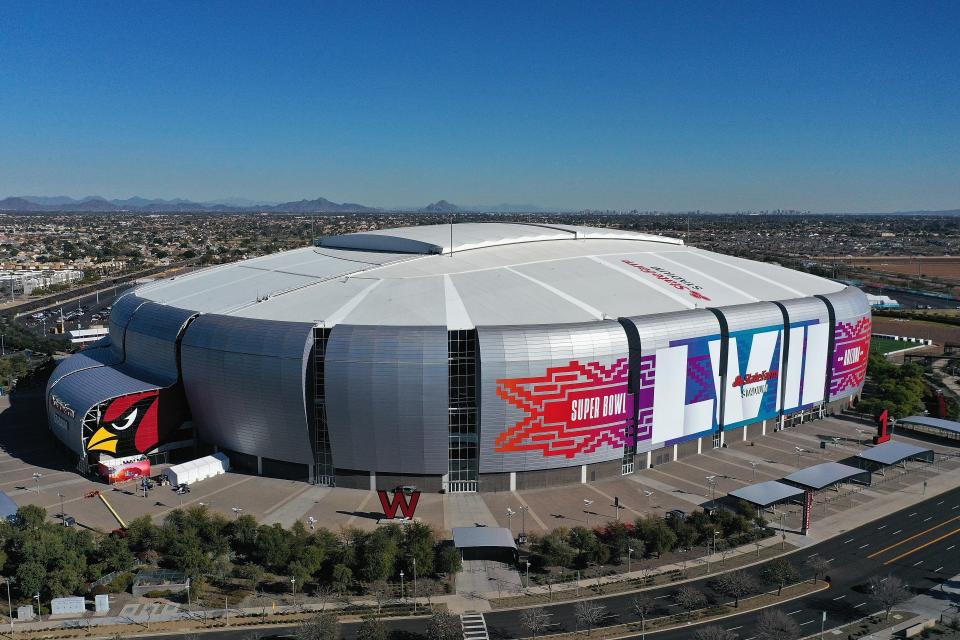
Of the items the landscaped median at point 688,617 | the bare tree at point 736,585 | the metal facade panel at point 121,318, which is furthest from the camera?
the metal facade panel at point 121,318

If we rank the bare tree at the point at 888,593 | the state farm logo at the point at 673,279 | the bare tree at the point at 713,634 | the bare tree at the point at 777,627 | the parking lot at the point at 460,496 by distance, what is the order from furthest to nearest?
the state farm logo at the point at 673,279 → the parking lot at the point at 460,496 → the bare tree at the point at 888,593 → the bare tree at the point at 777,627 → the bare tree at the point at 713,634

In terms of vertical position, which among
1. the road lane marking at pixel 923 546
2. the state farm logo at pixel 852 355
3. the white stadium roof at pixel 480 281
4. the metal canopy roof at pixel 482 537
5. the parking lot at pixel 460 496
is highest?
the white stadium roof at pixel 480 281

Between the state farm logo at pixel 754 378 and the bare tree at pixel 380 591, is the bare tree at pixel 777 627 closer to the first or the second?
the bare tree at pixel 380 591

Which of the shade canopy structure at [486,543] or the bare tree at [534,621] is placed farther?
the shade canopy structure at [486,543]

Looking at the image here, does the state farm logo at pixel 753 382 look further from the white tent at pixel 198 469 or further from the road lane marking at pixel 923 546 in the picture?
the white tent at pixel 198 469

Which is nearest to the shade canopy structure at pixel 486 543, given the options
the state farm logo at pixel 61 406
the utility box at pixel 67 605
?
the utility box at pixel 67 605

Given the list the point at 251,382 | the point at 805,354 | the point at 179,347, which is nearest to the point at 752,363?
the point at 805,354

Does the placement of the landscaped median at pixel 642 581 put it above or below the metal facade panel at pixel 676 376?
below
